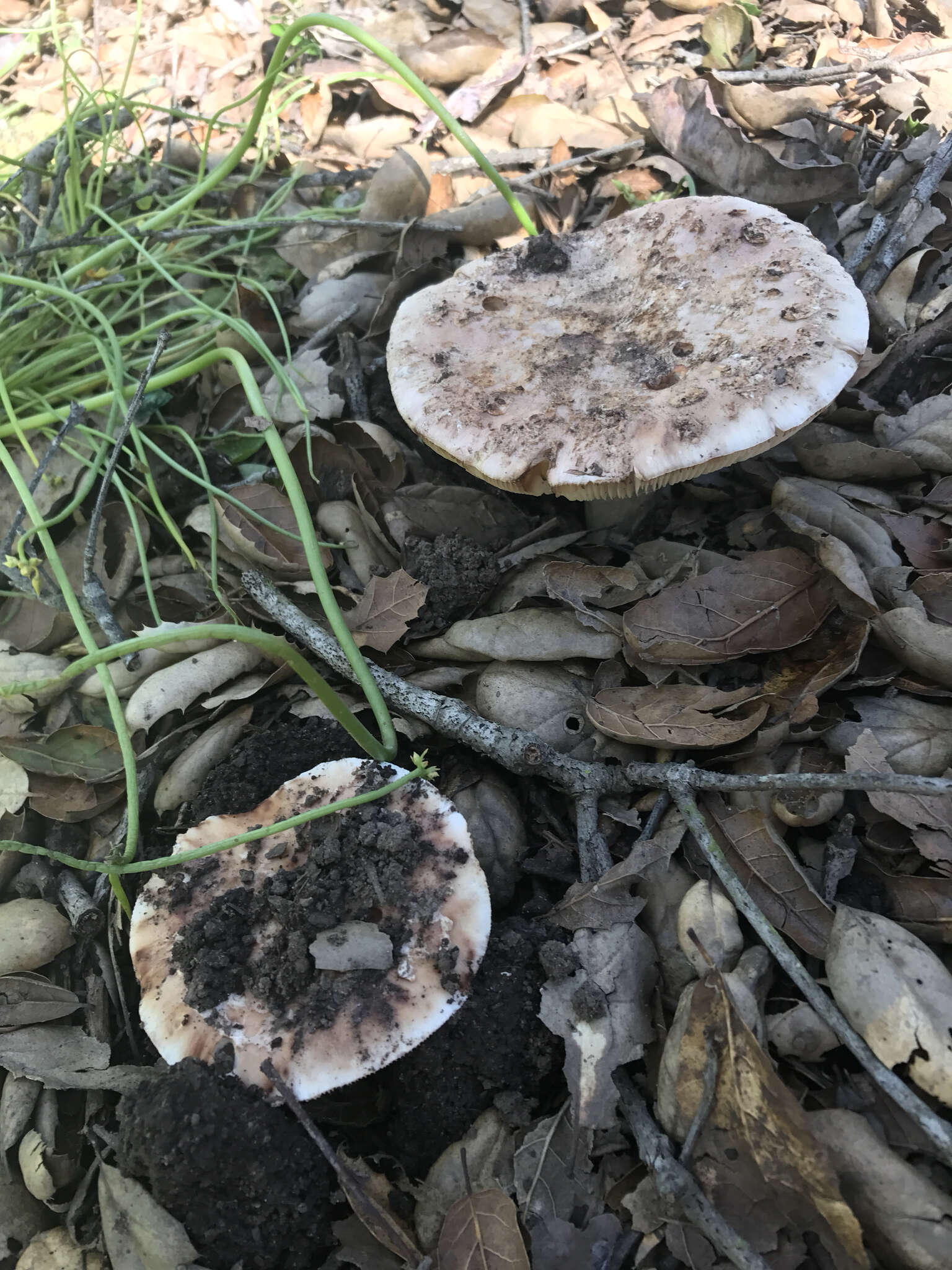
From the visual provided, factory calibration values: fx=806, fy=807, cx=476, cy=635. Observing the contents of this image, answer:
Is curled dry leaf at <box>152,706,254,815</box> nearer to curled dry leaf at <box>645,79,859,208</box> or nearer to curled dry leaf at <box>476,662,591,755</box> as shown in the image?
curled dry leaf at <box>476,662,591,755</box>

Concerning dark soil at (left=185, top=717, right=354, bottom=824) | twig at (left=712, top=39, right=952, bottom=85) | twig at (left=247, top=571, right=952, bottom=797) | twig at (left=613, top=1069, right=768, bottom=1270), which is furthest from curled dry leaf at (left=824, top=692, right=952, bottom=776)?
twig at (left=712, top=39, right=952, bottom=85)

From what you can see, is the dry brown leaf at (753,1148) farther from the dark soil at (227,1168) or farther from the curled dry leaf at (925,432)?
the curled dry leaf at (925,432)

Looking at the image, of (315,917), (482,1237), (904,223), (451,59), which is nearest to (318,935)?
(315,917)

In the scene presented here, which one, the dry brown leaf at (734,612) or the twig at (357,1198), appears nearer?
the twig at (357,1198)

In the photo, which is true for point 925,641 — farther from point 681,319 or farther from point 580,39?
point 580,39

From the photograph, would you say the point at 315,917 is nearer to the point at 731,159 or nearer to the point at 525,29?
the point at 731,159

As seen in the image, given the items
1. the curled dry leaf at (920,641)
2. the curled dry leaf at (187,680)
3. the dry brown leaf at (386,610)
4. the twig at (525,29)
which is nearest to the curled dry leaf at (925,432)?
the curled dry leaf at (920,641)
